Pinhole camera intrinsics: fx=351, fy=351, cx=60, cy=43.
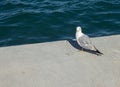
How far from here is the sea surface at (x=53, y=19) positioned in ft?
26.2

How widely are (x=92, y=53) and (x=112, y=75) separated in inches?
29.6

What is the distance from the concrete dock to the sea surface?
2.54 meters

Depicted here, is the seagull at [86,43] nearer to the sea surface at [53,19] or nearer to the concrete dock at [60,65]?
the concrete dock at [60,65]

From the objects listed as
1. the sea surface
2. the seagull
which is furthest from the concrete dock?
the sea surface

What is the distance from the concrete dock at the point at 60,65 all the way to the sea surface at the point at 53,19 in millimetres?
2539

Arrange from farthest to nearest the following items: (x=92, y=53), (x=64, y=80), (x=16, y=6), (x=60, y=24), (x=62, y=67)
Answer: (x=16, y=6), (x=60, y=24), (x=92, y=53), (x=62, y=67), (x=64, y=80)

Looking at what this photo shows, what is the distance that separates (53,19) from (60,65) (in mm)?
4282

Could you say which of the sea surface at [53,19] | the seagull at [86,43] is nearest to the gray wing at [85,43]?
the seagull at [86,43]

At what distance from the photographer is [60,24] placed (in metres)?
8.55

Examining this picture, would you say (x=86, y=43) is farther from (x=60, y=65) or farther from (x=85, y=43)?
(x=60, y=65)

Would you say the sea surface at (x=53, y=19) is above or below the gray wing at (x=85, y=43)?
below

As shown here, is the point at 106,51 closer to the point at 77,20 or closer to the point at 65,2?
the point at 77,20

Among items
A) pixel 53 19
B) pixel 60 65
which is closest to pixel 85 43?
pixel 60 65

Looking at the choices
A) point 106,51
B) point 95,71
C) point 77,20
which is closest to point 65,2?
point 77,20
